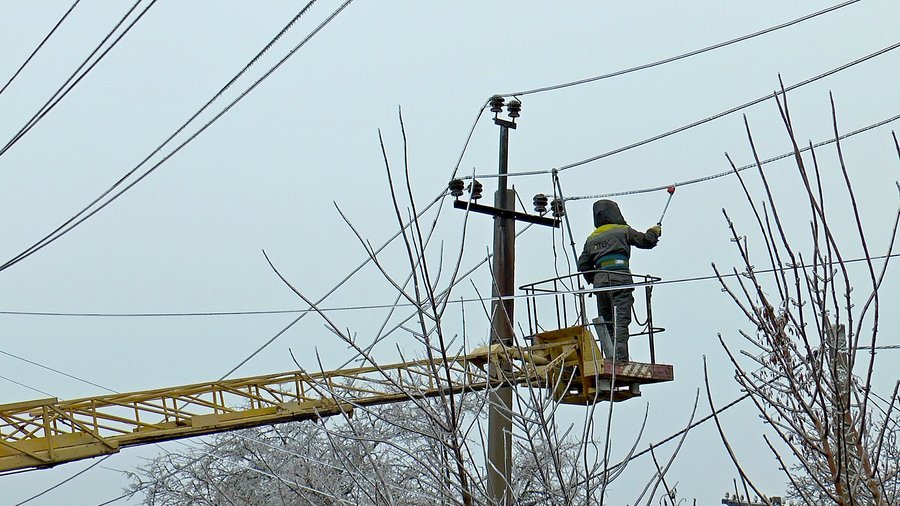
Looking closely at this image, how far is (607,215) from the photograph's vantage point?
13867mm

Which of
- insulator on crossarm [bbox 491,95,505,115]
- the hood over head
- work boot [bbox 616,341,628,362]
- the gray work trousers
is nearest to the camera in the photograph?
insulator on crossarm [bbox 491,95,505,115]

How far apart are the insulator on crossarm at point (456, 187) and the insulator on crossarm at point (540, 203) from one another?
2.69ft

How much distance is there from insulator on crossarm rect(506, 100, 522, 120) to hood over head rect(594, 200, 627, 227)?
71.5 inches

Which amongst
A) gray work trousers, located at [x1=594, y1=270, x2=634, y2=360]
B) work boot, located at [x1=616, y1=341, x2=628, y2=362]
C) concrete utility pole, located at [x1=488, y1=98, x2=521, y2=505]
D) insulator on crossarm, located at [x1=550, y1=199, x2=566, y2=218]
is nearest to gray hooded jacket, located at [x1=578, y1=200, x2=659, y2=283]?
gray work trousers, located at [x1=594, y1=270, x2=634, y2=360]

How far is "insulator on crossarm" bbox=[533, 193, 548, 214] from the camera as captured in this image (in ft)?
41.8

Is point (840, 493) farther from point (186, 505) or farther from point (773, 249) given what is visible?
point (186, 505)

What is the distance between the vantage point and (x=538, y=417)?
4.65 meters

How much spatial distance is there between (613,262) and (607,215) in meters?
0.64

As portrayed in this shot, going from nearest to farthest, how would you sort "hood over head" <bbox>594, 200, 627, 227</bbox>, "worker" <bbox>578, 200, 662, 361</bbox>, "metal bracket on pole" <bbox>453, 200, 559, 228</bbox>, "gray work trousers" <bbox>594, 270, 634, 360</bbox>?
"metal bracket on pole" <bbox>453, 200, 559, 228</bbox> < "gray work trousers" <bbox>594, 270, 634, 360</bbox> < "worker" <bbox>578, 200, 662, 361</bbox> < "hood over head" <bbox>594, 200, 627, 227</bbox>

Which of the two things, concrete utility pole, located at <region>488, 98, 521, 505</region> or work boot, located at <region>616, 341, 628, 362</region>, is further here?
work boot, located at <region>616, 341, 628, 362</region>

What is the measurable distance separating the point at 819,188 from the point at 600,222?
10492mm

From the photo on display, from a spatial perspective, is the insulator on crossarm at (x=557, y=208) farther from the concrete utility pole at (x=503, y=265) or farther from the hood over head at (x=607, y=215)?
the hood over head at (x=607, y=215)

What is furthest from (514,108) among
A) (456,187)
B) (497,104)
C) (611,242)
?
(611,242)

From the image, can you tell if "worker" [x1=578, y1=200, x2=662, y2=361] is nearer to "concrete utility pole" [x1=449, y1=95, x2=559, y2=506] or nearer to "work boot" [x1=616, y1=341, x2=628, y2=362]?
"work boot" [x1=616, y1=341, x2=628, y2=362]
